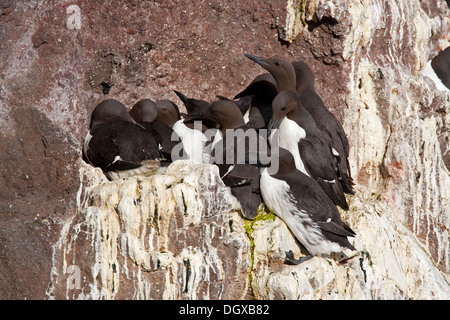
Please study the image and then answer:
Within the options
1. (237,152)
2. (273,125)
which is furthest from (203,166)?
(273,125)

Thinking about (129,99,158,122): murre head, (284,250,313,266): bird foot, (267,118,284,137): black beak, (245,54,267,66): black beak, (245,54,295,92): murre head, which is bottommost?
(284,250,313,266): bird foot

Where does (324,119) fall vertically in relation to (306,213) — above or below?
above

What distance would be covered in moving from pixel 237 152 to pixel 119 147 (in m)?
1.09

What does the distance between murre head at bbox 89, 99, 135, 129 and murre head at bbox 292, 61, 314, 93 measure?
75.7 inches

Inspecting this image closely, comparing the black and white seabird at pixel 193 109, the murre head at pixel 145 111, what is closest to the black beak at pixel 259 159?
the black and white seabird at pixel 193 109

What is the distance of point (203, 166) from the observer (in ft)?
19.6

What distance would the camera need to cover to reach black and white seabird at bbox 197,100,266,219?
6102 mm

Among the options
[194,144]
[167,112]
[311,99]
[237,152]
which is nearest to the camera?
[237,152]

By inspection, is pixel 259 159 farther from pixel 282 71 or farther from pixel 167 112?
pixel 167 112

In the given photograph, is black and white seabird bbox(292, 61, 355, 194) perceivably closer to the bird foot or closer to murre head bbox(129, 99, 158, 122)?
the bird foot

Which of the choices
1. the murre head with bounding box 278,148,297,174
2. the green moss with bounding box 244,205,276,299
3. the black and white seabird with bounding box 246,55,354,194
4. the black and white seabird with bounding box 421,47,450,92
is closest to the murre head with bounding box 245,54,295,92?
the black and white seabird with bounding box 246,55,354,194

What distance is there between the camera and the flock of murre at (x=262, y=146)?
5.99 meters

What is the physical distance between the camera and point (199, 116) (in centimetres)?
732

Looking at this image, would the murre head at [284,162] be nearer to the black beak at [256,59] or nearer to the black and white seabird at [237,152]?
the black and white seabird at [237,152]
